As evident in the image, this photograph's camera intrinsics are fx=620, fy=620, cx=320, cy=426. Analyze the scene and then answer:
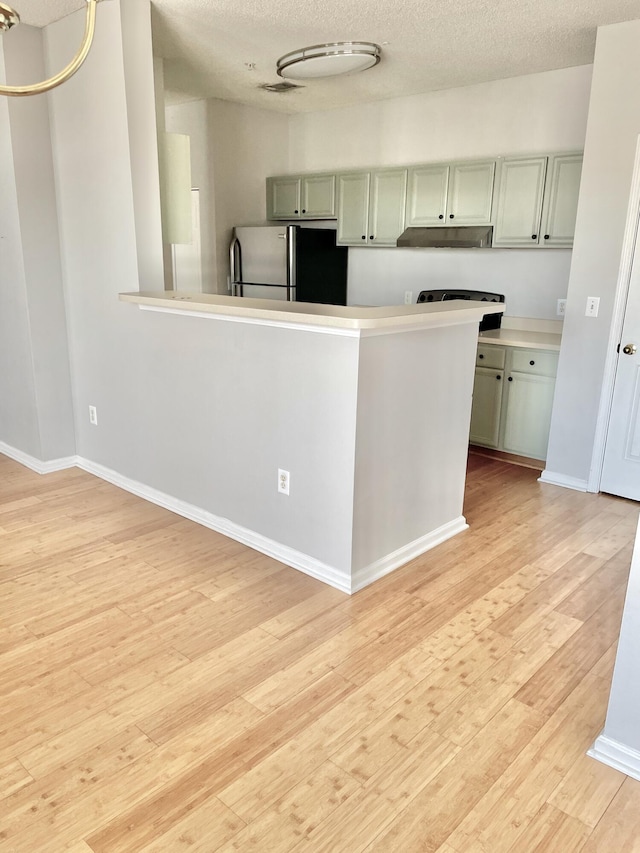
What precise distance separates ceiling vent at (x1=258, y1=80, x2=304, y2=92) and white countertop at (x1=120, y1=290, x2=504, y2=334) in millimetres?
2293

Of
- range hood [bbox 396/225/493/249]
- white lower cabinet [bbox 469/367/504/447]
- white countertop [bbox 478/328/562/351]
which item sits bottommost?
white lower cabinet [bbox 469/367/504/447]

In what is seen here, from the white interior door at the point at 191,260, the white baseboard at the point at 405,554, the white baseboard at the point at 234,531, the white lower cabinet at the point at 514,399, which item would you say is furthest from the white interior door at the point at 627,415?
the white interior door at the point at 191,260

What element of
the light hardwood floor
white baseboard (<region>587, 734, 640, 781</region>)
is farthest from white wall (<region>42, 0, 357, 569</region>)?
white baseboard (<region>587, 734, 640, 781</region>)

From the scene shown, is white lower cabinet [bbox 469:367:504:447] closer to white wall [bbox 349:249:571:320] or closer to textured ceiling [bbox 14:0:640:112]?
white wall [bbox 349:249:571:320]

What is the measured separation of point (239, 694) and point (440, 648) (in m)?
0.73

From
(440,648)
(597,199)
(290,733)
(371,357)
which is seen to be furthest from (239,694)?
(597,199)

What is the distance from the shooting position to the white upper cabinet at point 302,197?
Result: 206 inches

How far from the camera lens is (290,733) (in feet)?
5.93

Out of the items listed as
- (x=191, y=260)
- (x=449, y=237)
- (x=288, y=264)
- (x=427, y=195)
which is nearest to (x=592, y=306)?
(x=449, y=237)

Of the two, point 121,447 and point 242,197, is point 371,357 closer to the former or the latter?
point 121,447

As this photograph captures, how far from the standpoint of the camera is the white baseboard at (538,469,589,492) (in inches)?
146

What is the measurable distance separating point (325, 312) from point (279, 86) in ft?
9.87

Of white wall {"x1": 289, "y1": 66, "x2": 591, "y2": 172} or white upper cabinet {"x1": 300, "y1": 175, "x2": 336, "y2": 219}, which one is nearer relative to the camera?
white wall {"x1": 289, "y1": 66, "x2": 591, "y2": 172}

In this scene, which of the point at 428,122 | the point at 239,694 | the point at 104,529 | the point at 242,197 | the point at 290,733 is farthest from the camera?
the point at 242,197
